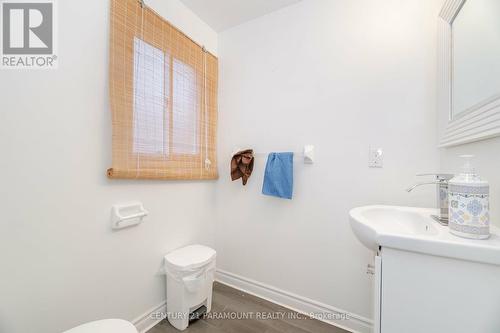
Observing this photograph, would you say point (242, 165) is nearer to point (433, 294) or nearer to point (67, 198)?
point (67, 198)

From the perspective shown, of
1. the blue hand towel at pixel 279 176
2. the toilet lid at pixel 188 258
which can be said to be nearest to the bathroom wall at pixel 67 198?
the toilet lid at pixel 188 258

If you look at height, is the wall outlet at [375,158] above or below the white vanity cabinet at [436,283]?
above

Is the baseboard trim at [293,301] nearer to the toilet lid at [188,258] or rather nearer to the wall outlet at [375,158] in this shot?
the toilet lid at [188,258]

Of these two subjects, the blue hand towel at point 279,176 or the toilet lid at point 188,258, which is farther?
the blue hand towel at point 279,176

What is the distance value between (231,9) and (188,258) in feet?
6.61

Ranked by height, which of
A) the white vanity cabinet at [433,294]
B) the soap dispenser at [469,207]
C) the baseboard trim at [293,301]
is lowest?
the baseboard trim at [293,301]

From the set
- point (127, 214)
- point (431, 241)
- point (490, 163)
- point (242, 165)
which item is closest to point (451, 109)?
point (490, 163)

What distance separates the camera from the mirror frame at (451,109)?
2.35 feet

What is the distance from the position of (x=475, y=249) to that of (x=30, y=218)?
1.64 m

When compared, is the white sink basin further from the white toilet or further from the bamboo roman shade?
the bamboo roman shade

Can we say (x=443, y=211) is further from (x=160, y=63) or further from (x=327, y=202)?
(x=160, y=63)

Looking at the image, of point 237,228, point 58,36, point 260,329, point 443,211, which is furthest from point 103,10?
point 260,329

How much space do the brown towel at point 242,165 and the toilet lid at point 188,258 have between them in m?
0.63

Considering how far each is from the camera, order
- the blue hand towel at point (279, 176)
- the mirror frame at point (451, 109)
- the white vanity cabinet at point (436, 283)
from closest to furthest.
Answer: the white vanity cabinet at point (436, 283) → the mirror frame at point (451, 109) → the blue hand towel at point (279, 176)
